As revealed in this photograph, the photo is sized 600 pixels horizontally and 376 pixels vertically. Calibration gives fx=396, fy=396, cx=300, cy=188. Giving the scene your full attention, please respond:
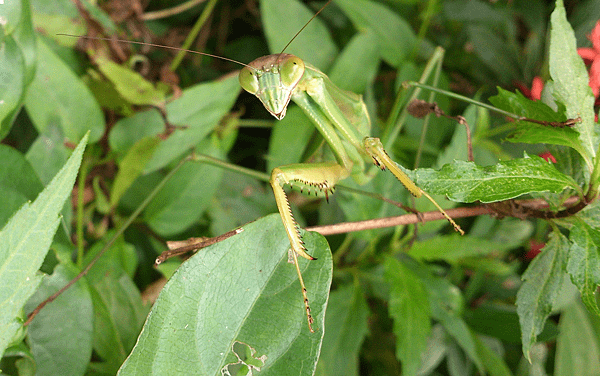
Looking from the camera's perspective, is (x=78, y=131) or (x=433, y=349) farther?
(x=433, y=349)

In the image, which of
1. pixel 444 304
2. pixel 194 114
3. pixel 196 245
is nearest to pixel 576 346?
pixel 444 304

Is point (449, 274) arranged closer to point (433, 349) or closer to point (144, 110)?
point (433, 349)

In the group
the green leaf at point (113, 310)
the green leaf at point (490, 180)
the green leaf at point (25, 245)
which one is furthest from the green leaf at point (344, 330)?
the green leaf at point (25, 245)

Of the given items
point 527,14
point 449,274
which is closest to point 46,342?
point 449,274

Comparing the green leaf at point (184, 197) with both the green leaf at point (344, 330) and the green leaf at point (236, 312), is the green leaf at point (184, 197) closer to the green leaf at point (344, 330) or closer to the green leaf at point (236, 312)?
the green leaf at point (344, 330)

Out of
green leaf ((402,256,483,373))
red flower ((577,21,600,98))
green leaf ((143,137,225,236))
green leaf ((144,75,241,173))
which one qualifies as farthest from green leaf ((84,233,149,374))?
red flower ((577,21,600,98))

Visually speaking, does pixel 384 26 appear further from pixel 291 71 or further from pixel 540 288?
pixel 540 288

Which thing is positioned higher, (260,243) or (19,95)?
(19,95)
